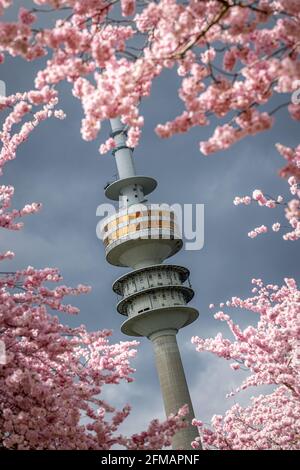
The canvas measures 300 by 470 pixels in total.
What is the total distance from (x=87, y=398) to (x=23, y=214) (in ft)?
16.2

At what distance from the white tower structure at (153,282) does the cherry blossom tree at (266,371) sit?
53.0ft

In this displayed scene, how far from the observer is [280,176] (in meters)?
6.12

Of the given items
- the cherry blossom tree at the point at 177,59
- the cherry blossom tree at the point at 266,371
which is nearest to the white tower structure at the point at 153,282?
the cherry blossom tree at the point at 266,371

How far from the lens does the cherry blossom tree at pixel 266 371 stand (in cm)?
1648

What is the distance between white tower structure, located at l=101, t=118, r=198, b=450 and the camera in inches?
1539

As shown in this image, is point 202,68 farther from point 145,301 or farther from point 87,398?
point 145,301

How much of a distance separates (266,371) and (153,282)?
82.2ft

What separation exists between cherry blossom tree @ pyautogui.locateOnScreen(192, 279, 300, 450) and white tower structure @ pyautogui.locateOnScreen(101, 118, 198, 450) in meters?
16.2

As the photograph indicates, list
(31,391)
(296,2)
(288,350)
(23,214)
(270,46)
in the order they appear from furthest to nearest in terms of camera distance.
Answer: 1. (288,350)
2. (23,214)
3. (31,391)
4. (270,46)
5. (296,2)

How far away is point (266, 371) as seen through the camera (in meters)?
16.7

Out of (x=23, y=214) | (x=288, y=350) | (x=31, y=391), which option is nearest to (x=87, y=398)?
(x=31, y=391)

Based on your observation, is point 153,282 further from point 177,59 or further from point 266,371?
point 177,59

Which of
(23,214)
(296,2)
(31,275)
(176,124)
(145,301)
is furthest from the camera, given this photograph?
(145,301)

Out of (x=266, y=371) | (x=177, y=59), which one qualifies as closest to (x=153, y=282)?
(x=266, y=371)
